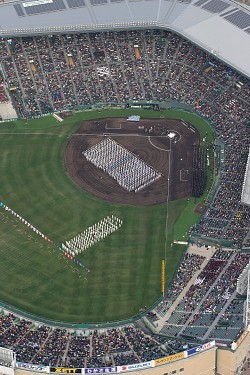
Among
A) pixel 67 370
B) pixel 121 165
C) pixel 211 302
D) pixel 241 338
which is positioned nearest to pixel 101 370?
pixel 67 370

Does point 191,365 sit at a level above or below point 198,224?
below

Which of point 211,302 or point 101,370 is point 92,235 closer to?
point 211,302

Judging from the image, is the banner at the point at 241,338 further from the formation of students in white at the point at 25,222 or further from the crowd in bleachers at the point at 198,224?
the formation of students in white at the point at 25,222

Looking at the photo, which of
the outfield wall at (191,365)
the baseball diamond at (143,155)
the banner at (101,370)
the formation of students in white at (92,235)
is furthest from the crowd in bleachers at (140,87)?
the banner at (101,370)

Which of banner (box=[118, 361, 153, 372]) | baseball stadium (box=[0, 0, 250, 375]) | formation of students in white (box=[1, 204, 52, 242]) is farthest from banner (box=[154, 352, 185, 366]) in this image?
formation of students in white (box=[1, 204, 52, 242])

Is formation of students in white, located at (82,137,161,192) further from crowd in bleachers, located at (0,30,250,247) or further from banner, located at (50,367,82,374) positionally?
banner, located at (50,367,82,374)

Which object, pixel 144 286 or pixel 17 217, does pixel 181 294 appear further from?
pixel 17 217
